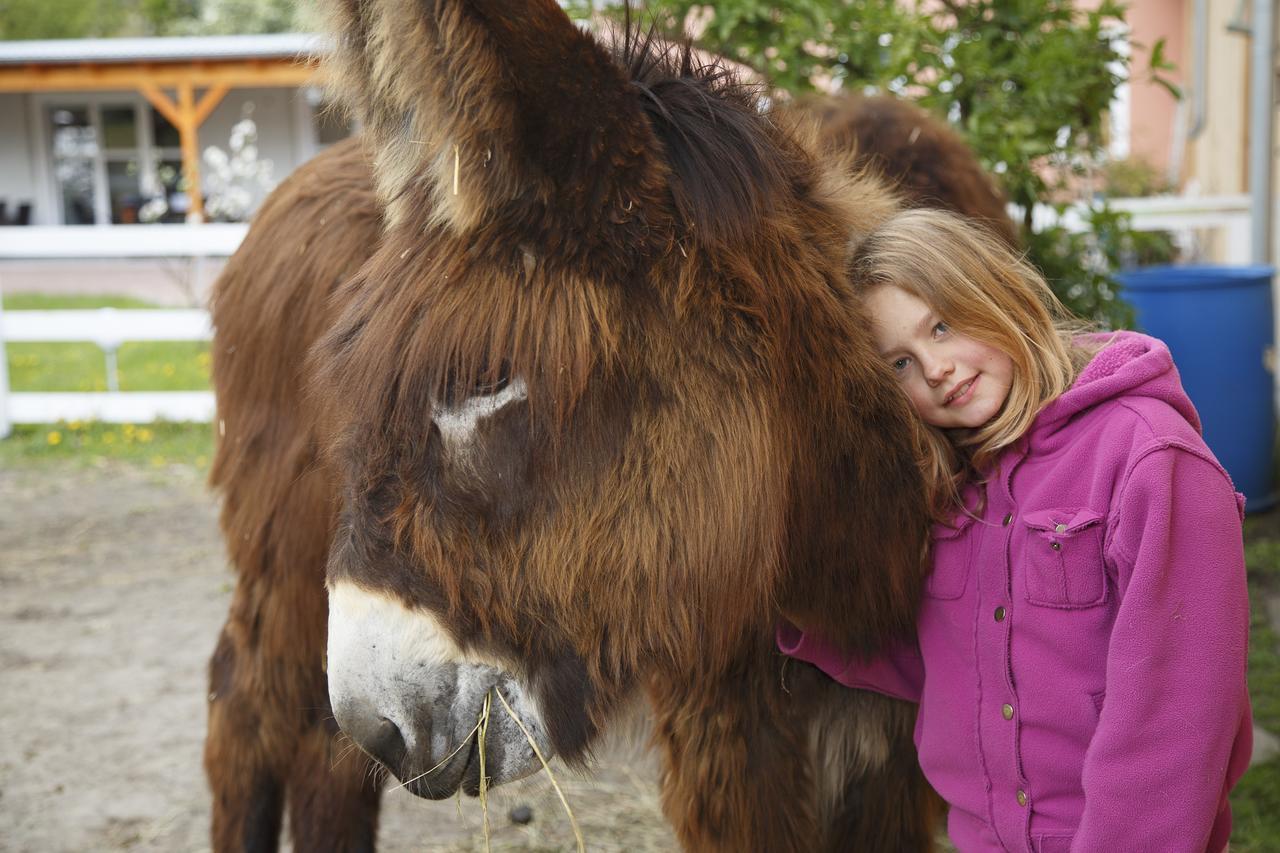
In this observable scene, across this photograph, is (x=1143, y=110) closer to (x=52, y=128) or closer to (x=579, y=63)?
(x=579, y=63)

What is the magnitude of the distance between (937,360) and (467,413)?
77 cm

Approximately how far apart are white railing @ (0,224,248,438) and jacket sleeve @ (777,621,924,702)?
7.83 meters

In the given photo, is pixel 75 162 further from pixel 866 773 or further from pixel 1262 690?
pixel 866 773

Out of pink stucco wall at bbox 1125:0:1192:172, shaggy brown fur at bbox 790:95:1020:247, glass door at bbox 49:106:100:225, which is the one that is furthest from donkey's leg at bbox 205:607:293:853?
glass door at bbox 49:106:100:225

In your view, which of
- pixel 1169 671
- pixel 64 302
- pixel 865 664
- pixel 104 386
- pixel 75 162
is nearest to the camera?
pixel 1169 671

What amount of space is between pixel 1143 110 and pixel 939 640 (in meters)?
17.2

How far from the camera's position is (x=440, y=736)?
5.21 ft

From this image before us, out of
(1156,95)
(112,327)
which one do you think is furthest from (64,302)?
(1156,95)

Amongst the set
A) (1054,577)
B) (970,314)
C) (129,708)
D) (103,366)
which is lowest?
(129,708)

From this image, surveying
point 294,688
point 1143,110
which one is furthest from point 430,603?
point 1143,110

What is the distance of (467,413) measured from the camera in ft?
5.12

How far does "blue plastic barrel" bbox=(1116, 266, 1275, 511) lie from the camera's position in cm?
560

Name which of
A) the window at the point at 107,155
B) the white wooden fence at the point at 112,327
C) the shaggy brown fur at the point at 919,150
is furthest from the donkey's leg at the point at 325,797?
the window at the point at 107,155

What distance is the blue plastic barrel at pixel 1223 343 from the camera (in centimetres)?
560
